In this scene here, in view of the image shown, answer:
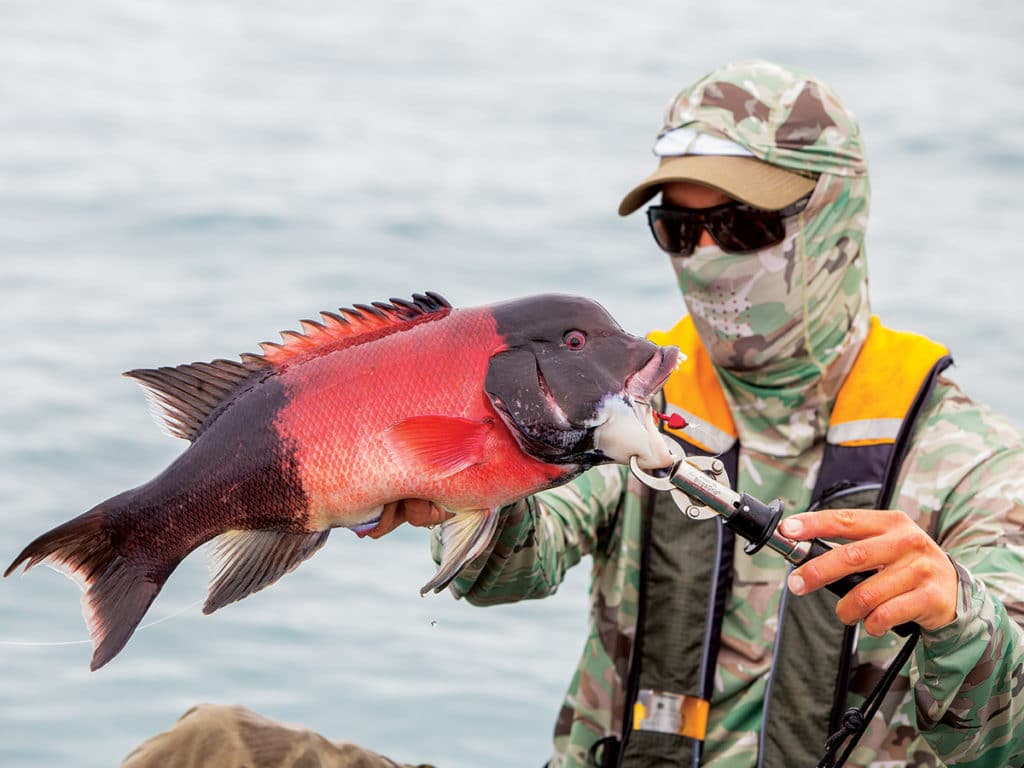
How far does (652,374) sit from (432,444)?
Result: 430 mm

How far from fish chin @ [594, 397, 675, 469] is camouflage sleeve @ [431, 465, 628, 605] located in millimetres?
631

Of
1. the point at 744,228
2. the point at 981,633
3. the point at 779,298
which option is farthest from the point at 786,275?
the point at 981,633

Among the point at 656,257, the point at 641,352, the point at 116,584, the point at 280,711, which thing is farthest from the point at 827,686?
the point at 656,257

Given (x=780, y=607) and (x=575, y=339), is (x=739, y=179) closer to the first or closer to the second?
(x=780, y=607)

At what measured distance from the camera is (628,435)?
2.72 metres

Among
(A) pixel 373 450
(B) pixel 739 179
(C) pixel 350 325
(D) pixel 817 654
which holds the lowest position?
(D) pixel 817 654

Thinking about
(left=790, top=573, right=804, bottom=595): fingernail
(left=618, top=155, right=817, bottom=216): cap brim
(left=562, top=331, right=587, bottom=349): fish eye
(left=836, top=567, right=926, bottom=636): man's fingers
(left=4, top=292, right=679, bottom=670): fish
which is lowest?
(left=836, top=567, right=926, bottom=636): man's fingers

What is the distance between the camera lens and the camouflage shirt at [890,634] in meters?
3.24

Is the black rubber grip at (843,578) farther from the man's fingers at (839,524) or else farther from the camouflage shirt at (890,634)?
the camouflage shirt at (890,634)

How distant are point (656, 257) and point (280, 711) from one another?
19.3 feet

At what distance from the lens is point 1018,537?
3.60 meters

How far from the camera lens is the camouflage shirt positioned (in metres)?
3.24

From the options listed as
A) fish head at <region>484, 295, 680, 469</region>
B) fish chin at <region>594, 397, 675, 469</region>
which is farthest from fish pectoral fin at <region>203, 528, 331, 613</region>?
fish chin at <region>594, 397, 675, 469</region>

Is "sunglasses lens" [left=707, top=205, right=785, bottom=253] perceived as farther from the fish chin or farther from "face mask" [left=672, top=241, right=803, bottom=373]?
the fish chin
